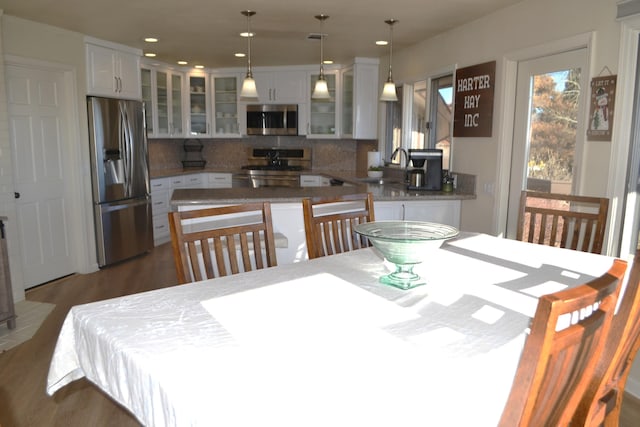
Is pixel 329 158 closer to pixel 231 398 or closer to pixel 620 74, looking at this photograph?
pixel 620 74

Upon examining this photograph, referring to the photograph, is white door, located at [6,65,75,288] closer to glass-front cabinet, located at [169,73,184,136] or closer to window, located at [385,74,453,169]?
glass-front cabinet, located at [169,73,184,136]

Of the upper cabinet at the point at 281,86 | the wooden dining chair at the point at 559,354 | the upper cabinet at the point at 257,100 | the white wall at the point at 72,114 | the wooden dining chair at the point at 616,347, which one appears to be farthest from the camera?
the upper cabinet at the point at 281,86

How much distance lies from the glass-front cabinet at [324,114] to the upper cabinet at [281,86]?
14cm

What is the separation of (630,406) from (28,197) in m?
4.71

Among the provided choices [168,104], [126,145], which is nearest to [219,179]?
[168,104]

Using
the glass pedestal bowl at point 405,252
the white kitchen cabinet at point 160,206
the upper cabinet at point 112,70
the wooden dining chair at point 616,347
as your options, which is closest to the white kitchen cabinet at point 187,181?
the white kitchen cabinet at point 160,206

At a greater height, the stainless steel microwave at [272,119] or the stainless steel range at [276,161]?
the stainless steel microwave at [272,119]

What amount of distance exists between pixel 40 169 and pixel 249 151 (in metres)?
3.29

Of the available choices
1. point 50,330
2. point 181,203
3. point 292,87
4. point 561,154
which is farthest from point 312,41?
point 50,330

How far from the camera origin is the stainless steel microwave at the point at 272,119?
6.64 meters

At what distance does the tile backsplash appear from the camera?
686 cm

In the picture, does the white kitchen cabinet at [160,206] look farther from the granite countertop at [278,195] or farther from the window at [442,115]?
the window at [442,115]

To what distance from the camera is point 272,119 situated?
671 cm

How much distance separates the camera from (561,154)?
10.4 feet
